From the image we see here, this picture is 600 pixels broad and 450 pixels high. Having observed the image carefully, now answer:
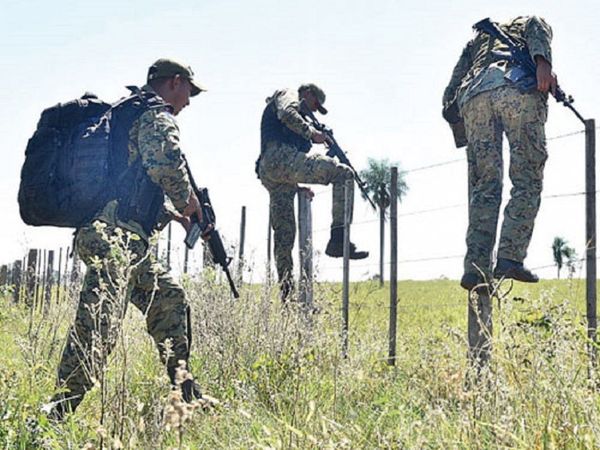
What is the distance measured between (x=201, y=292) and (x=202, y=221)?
53.2 inches

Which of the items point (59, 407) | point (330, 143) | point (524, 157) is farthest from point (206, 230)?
point (330, 143)

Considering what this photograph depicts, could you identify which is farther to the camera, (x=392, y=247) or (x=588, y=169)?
(x=392, y=247)

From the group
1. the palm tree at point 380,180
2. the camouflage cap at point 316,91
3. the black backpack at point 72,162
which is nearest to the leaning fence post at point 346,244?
the camouflage cap at point 316,91

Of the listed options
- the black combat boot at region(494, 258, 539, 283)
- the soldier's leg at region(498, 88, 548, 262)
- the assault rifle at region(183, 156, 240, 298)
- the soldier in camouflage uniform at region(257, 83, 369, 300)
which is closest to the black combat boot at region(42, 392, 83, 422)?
the assault rifle at region(183, 156, 240, 298)

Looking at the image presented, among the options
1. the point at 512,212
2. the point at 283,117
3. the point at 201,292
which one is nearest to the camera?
the point at 512,212

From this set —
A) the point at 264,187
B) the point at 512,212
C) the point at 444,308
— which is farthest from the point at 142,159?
the point at 444,308

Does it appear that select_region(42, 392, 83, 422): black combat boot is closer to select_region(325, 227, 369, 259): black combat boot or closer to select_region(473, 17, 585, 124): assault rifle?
select_region(473, 17, 585, 124): assault rifle

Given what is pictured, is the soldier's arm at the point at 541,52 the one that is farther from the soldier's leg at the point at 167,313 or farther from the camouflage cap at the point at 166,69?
the soldier's leg at the point at 167,313

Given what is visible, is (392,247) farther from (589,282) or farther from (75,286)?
(75,286)

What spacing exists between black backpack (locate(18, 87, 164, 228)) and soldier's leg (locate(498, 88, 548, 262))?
2.00m

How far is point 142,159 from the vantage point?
3914 mm

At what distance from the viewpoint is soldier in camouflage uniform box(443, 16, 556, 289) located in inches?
149

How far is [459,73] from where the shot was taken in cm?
459

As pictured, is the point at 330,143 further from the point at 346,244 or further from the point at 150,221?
the point at 150,221
